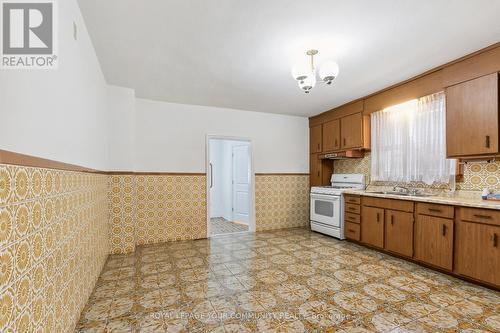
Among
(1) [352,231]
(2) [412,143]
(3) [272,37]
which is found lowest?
(1) [352,231]

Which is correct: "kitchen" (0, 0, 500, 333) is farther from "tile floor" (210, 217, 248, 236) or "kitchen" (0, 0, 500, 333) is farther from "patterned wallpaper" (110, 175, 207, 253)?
"tile floor" (210, 217, 248, 236)

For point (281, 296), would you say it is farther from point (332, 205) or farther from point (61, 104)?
point (332, 205)

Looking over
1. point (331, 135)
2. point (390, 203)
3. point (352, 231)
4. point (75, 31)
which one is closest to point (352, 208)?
point (352, 231)

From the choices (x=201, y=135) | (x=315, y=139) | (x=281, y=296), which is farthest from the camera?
(x=315, y=139)

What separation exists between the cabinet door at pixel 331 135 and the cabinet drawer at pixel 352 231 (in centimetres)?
146

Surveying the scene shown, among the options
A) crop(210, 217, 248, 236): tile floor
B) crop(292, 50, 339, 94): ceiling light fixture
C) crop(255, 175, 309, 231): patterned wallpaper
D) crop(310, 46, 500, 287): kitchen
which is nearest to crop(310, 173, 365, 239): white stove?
crop(310, 46, 500, 287): kitchen

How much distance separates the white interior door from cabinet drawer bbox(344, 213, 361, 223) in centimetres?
234

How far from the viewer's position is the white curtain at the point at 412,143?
10.3 ft

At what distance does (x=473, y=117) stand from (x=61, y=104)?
152 inches

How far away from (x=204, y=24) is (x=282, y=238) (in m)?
3.51

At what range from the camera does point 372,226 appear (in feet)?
11.8

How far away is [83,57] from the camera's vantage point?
205 cm

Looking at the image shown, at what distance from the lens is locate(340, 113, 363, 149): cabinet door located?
414 cm

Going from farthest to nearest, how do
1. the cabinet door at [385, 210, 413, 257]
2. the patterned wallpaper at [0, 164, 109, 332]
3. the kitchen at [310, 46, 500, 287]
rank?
the cabinet door at [385, 210, 413, 257], the kitchen at [310, 46, 500, 287], the patterned wallpaper at [0, 164, 109, 332]
